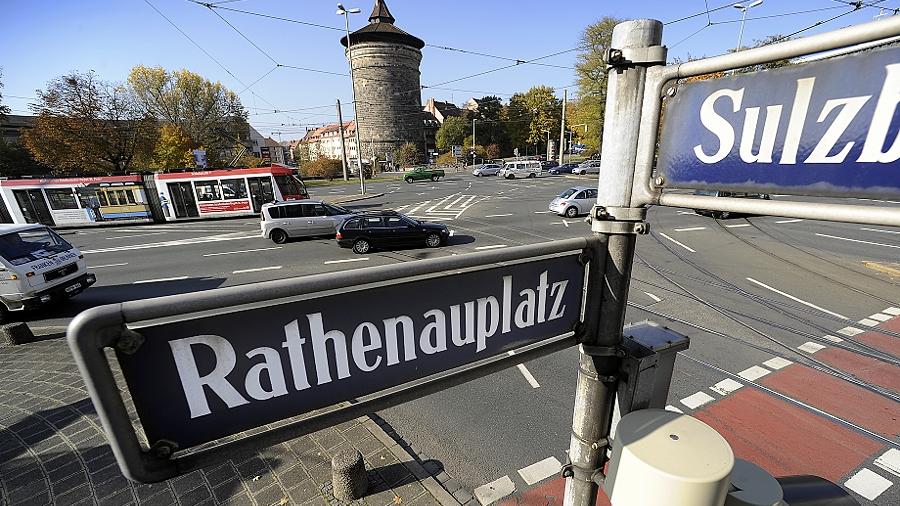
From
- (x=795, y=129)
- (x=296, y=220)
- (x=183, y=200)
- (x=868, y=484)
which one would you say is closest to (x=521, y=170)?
(x=296, y=220)

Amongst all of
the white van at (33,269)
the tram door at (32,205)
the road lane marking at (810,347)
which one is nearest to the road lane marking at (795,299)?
the road lane marking at (810,347)

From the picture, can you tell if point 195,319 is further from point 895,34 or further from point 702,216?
point 702,216

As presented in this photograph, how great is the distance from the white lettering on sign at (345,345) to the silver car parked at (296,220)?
14657 millimetres

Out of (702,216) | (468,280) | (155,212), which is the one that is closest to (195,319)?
(468,280)

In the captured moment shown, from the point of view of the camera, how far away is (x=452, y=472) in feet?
12.6

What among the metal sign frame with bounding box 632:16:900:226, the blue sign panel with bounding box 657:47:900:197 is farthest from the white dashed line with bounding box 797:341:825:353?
the blue sign panel with bounding box 657:47:900:197

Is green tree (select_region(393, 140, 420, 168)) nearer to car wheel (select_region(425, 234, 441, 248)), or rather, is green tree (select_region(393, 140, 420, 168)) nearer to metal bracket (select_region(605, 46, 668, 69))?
car wheel (select_region(425, 234, 441, 248))

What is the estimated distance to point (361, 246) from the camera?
42.3 ft

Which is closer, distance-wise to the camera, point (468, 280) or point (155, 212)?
point (468, 280)

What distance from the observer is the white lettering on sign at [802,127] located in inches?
34.3

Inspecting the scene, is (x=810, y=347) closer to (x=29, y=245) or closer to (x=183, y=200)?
(x=29, y=245)

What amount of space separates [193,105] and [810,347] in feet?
209

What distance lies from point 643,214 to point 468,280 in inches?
29.3

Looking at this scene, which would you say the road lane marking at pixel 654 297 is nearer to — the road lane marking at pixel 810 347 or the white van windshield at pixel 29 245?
the road lane marking at pixel 810 347
